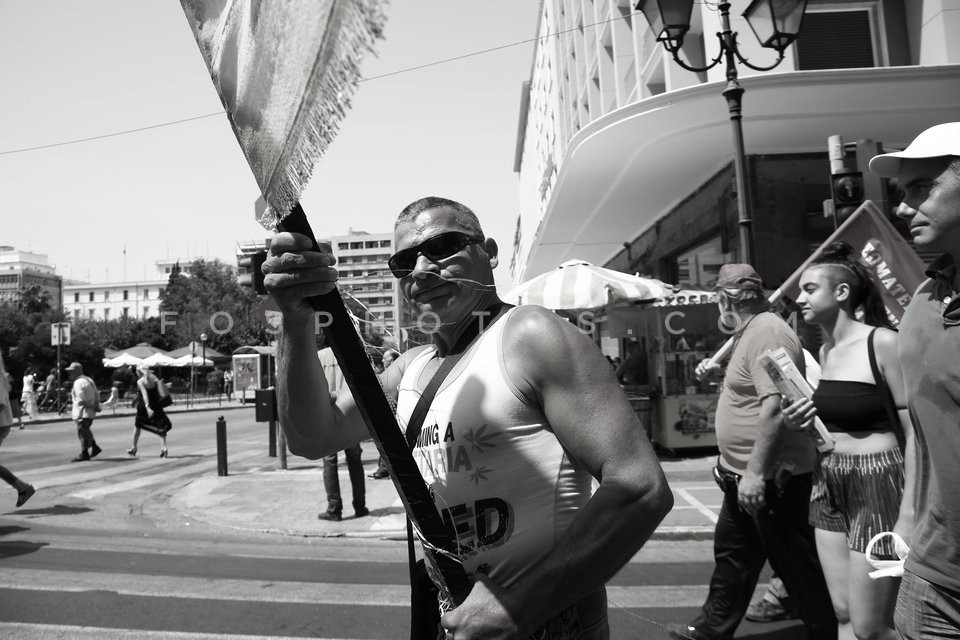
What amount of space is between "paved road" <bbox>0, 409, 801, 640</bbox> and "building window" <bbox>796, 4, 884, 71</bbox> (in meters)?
7.36

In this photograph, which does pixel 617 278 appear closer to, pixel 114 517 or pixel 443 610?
pixel 114 517

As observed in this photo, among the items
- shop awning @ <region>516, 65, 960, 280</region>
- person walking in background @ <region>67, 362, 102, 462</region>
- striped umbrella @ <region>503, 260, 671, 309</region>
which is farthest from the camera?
→ person walking in background @ <region>67, 362, 102, 462</region>

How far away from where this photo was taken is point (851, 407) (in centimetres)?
291

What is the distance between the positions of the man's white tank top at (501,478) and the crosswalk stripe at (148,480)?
973 centimetres

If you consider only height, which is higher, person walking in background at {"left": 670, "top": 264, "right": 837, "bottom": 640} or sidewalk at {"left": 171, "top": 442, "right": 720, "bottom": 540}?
person walking in background at {"left": 670, "top": 264, "right": 837, "bottom": 640}

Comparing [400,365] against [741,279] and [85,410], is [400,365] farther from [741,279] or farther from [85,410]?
[85,410]

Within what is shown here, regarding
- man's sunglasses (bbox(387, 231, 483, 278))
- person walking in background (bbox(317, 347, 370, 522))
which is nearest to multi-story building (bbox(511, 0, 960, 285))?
person walking in background (bbox(317, 347, 370, 522))

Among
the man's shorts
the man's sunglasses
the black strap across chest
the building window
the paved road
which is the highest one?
the building window

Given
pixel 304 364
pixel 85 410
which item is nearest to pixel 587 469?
pixel 304 364

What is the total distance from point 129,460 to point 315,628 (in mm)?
10735

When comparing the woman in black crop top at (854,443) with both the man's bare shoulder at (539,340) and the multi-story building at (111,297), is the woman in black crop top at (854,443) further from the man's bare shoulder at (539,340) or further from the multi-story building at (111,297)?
the multi-story building at (111,297)

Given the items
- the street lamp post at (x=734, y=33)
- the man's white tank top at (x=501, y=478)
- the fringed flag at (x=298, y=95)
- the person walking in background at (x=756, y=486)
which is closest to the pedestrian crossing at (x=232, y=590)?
the person walking in background at (x=756, y=486)

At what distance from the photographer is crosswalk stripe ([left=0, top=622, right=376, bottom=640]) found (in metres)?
4.23

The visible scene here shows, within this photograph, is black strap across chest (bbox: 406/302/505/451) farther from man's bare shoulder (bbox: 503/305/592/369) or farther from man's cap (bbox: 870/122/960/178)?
man's cap (bbox: 870/122/960/178)
